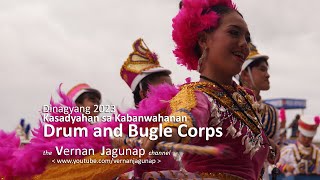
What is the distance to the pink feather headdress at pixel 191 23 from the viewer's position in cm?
288

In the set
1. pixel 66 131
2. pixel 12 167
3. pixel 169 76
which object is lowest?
pixel 12 167

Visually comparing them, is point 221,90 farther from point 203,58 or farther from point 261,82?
point 261,82

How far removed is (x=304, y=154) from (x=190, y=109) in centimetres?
998

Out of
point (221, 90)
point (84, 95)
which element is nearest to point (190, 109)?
point (221, 90)

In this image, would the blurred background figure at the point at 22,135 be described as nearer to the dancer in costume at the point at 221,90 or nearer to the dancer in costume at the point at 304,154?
the dancer in costume at the point at 221,90

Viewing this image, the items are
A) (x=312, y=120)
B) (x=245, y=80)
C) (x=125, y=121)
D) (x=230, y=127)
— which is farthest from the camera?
(x=312, y=120)

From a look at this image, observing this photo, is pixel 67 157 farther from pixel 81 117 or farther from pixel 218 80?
pixel 218 80

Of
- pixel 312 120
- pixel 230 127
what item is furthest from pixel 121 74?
pixel 312 120

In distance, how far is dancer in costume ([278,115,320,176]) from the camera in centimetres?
1172

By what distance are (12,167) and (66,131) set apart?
0.36 m

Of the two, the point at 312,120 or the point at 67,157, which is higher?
the point at 312,120

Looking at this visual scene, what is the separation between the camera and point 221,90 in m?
2.87

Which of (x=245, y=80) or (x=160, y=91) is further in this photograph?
(x=245, y=80)

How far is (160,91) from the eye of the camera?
2965mm
